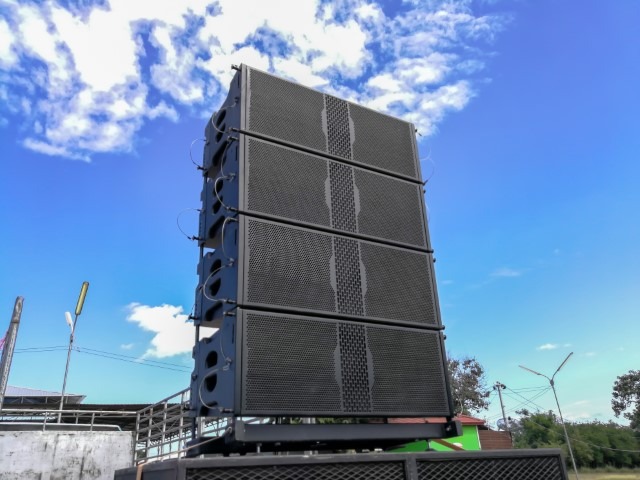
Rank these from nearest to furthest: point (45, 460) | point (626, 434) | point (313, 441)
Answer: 1. point (313, 441)
2. point (45, 460)
3. point (626, 434)

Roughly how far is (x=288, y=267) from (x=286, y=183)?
2.25ft

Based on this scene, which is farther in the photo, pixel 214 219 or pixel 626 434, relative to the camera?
pixel 626 434

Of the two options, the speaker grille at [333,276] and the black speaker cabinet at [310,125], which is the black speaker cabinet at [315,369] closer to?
the speaker grille at [333,276]

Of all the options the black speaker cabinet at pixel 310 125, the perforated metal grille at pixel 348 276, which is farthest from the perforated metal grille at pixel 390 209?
the perforated metal grille at pixel 348 276

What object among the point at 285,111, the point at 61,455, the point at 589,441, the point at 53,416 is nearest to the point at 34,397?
the point at 53,416

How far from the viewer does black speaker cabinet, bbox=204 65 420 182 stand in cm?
383

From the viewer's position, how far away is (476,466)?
8.41ft

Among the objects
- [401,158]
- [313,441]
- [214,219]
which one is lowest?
[313,441]

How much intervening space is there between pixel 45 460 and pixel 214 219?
8690 millimetres

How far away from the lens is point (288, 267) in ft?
11.0

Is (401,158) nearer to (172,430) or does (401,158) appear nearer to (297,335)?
(297,335)

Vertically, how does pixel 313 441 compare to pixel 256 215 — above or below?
below

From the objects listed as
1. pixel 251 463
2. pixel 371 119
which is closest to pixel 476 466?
pixel 251 463

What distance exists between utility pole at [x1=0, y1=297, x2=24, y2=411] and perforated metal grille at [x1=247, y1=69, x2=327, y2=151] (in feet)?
28.3
